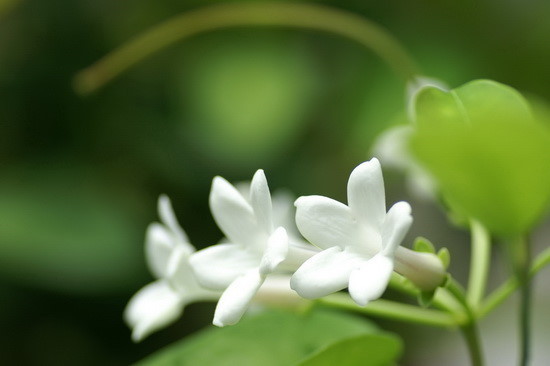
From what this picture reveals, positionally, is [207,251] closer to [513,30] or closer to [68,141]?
[68,141]

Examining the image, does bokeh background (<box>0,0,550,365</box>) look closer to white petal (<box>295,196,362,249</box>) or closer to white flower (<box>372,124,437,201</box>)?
white flower (<box>372,124,437,201</box>)

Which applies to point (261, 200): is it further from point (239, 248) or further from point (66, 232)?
point (66, 232)

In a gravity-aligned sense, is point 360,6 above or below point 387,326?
above

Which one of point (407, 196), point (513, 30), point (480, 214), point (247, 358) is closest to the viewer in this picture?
point (480, 214)

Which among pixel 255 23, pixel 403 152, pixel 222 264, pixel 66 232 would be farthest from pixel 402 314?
pixel 66 232

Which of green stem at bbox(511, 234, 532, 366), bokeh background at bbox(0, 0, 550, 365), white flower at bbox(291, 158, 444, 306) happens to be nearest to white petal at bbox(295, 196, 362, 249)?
white flower at bbox(291, 158, 444, 306)

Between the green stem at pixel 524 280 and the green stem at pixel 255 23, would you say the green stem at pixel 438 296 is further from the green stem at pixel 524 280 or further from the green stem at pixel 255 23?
the green stem at pixel 255 23

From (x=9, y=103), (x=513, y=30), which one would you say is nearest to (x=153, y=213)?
(x=9, y=103)

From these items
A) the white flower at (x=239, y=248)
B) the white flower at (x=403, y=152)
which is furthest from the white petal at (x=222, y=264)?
the white flower at (x=403, y=152)
